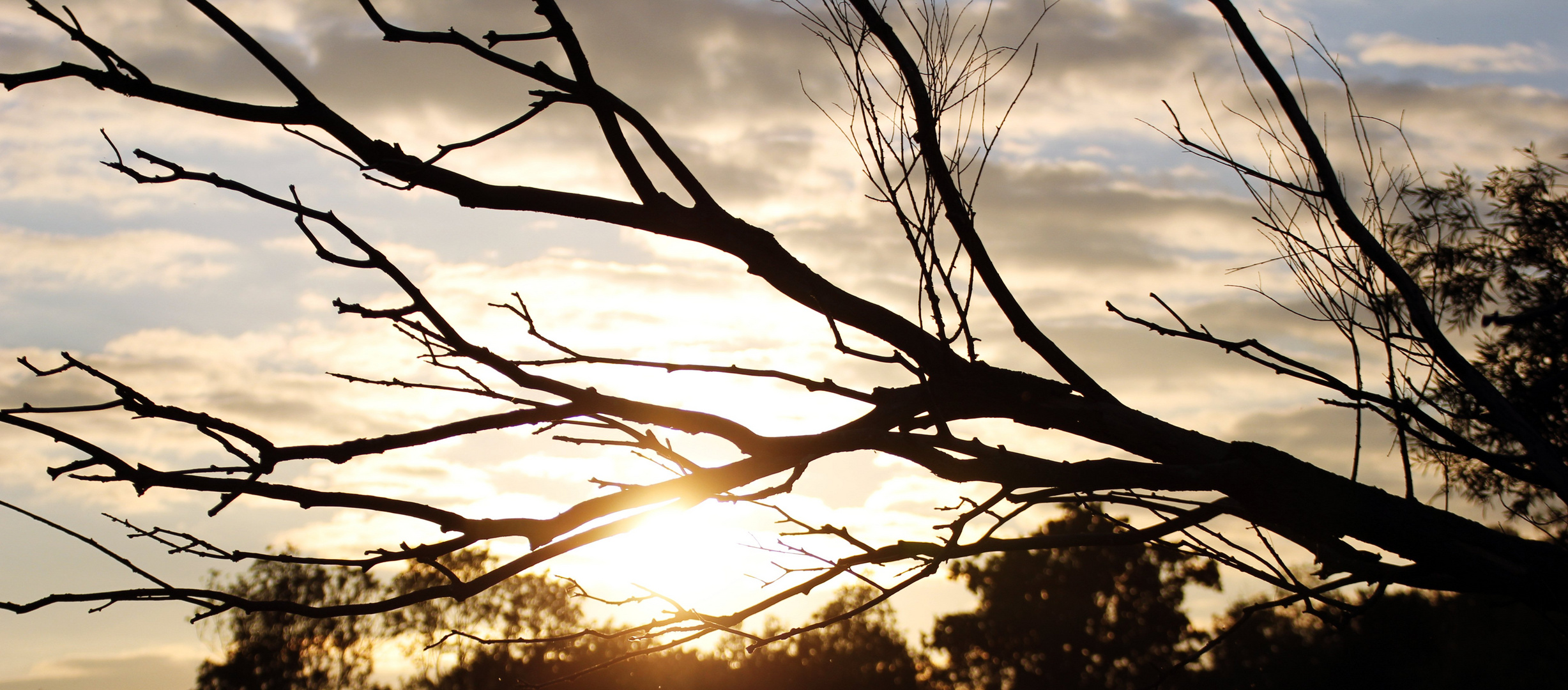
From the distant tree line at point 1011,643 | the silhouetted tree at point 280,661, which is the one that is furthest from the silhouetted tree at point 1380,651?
the silhouetted tree at point 280,661

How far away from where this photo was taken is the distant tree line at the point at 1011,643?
4322 centimetres

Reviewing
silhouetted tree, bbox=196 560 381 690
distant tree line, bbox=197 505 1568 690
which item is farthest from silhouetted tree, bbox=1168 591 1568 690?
silhouetted tree, bbox=196 560 381 690

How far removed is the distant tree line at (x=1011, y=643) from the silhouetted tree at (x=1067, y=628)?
0.07m

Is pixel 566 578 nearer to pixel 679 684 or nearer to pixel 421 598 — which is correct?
pixel 421 598

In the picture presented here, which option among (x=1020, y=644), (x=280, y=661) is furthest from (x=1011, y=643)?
(x=280, y=661)

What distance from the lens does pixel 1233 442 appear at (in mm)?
3527

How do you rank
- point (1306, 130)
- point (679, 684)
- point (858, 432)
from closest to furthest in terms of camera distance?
point (858, 432)
point (1306, 130)
point (679, 684)

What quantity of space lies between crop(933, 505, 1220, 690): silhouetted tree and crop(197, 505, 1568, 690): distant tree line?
67mm

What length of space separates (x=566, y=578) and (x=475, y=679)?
151 ft

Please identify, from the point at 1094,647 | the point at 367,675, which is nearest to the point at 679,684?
the point at 367,675

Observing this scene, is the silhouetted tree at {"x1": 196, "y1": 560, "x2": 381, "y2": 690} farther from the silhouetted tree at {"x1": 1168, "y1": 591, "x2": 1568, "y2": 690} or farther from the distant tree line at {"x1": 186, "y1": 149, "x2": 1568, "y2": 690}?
the silhouetted tree at {"x1": 1168, "y1": 591, "x2": 1568, "y2": 690}

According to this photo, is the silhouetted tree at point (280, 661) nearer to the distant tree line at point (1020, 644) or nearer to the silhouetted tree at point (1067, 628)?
the distant tree line at point (1020, 644)

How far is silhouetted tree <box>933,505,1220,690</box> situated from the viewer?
48500 millimetres

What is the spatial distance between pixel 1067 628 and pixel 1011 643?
2987mm
